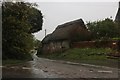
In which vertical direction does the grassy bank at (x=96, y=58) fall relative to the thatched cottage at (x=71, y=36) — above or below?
below

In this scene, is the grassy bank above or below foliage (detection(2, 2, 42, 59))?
below

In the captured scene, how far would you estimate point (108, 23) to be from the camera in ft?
166

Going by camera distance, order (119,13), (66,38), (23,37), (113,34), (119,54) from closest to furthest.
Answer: (23,37) → (119,54) → (113,34) → (66,38) → (119,13)

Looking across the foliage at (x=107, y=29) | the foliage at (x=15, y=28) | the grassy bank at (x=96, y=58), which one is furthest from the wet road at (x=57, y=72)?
the foliage at (x=107, y=29)

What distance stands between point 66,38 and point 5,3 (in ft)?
112

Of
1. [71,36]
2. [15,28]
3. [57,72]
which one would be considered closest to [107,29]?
[71,36]

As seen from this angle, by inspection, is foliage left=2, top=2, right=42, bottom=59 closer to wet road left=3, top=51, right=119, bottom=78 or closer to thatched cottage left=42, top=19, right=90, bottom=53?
wet road left=3, top=51, right=119, bottom=78

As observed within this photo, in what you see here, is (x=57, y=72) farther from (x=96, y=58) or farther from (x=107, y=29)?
(x=107, y=29)

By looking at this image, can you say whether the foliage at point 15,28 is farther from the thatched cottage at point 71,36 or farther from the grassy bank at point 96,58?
the thatched cottage at point 71,36

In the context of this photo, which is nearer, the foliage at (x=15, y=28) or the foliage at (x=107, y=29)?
the foliage at (x=15, y=28)

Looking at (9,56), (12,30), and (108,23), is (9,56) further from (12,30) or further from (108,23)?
(108,23)

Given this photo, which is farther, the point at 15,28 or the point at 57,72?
the point at 15,28

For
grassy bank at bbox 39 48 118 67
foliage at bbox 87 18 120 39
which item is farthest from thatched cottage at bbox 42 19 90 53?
grassy bank at bbox 39 48 118 67

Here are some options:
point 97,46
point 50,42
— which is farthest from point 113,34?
point 50,42
